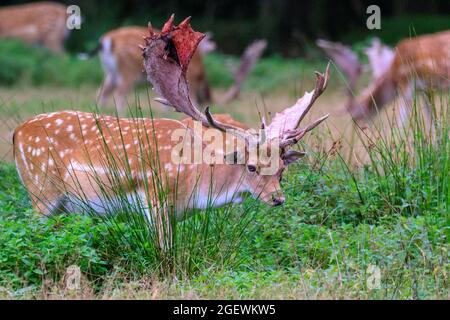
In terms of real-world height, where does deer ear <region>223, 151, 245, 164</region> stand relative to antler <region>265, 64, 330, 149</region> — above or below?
below

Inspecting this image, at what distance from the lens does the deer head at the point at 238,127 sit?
5.75m

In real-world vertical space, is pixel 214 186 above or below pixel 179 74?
below

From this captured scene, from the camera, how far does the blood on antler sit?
19.5 feet

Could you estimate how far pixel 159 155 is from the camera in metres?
6.08

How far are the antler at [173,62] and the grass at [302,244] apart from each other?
2.32ft

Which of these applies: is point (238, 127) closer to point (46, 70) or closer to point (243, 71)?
point (243, 71)

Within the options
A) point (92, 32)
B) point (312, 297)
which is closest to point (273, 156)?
point (312, 297)

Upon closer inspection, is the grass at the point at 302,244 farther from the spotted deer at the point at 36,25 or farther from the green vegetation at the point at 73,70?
the spotted deer at the point at 36,25

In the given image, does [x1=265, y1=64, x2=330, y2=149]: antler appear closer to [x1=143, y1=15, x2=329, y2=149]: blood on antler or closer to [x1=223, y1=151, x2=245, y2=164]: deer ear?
[x1=143, y1=15, x2=329, y2=149]: blood on antler

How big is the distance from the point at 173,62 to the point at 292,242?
4.20 ft

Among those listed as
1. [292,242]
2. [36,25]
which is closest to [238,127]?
[292,242]

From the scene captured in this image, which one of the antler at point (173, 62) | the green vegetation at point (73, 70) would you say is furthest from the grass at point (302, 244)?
the green vegetation at point (73, 70)

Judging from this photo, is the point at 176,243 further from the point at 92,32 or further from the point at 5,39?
the point at 92,32

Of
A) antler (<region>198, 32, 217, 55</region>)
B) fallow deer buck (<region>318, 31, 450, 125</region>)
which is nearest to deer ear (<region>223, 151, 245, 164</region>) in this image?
fallow deer buck (<region>318, 31, 450, 125</region>)
